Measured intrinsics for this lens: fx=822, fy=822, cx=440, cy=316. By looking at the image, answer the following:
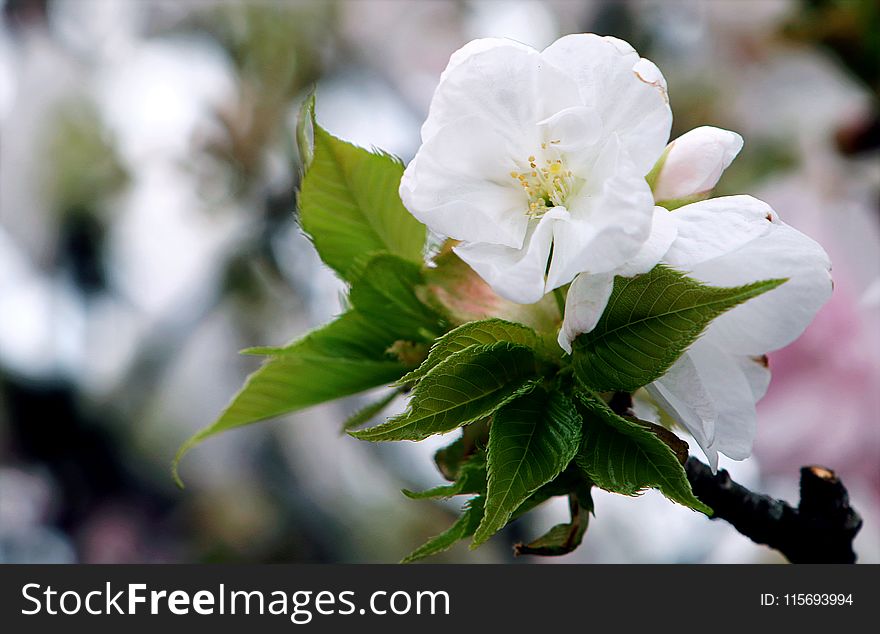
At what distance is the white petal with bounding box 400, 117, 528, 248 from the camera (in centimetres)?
23

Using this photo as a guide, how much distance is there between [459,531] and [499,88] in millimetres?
Result: 132

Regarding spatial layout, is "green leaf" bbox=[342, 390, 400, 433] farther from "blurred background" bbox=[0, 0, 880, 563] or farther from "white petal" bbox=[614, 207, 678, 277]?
"blurred background" bbox=[0, 0, 880, 563]

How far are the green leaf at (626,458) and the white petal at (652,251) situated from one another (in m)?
0.04

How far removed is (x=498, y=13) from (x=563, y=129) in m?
0.91

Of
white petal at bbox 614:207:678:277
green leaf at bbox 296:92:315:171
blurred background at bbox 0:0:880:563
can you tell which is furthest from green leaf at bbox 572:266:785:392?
blurred background at bbox 0:0:880:563

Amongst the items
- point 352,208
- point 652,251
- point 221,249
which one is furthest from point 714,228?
point 221,249

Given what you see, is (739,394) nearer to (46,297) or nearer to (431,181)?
(431,181)

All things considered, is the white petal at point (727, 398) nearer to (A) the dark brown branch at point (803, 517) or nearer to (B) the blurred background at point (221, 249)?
(A) the dark brown branch at point (803, 517)

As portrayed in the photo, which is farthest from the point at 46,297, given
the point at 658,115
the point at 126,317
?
the point at 658,115

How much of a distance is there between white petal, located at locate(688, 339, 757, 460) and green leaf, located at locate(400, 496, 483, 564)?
73 mm

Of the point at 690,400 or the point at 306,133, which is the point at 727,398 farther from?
the point at 306,133

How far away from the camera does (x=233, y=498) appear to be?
1.15 m

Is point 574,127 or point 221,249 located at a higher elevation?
point 221,249

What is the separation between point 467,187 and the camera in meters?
0.24
